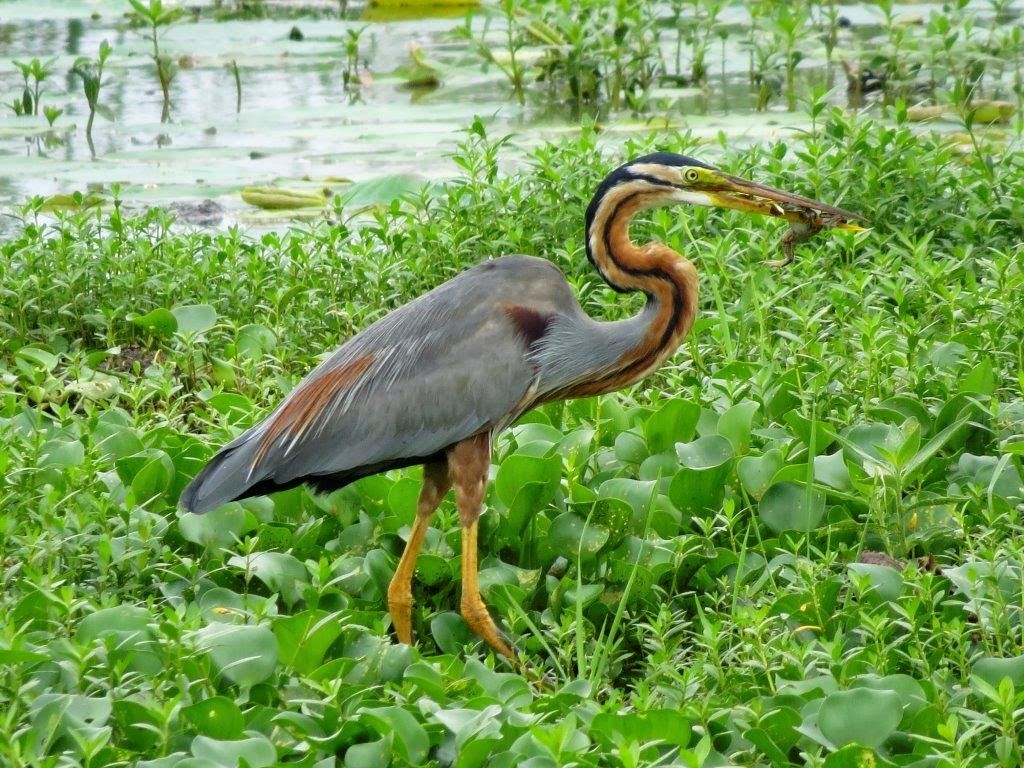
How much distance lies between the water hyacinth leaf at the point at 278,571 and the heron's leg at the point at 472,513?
0.44 m

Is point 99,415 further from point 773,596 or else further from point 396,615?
point 773,596

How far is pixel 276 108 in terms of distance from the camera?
10289 mm

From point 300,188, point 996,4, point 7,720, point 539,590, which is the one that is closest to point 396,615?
point 539,590

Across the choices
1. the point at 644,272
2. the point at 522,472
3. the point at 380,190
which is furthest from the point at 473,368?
the point at 380,190

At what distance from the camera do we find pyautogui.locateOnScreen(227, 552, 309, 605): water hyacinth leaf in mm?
3900

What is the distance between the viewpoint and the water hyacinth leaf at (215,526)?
415 cm

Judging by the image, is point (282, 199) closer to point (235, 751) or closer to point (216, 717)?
point (216, 717)

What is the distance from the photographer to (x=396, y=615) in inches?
159

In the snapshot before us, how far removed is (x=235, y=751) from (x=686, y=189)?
2.22m

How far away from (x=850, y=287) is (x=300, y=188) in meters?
3.79

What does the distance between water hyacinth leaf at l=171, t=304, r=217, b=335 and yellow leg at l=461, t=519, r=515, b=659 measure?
202 centimetres

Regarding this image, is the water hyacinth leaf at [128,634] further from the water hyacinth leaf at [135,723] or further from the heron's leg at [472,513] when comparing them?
the heron's leg at [472,513]

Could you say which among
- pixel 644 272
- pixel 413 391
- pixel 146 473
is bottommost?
pixel 146 473

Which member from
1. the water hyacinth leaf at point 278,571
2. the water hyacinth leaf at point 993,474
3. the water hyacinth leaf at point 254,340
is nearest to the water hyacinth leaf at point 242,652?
the water hyacinth leaf at point 278,571
